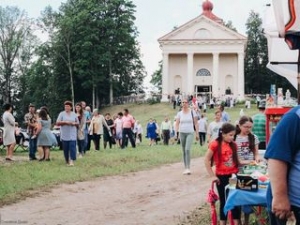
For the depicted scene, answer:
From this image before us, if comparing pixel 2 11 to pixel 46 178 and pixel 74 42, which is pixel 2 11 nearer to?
pixel 74 42

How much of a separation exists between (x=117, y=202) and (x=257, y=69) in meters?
68.2

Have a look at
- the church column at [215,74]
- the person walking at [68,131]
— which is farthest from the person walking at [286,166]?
the church column at [215,74]

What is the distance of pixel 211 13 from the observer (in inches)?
2751

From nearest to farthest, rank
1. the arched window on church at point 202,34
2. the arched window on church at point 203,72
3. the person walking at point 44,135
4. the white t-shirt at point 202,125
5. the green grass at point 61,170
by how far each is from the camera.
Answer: the green grass at point 61,170 → the person walking at point 44,135 → the white t-shirt at point 202,125 → the arched window on church at point 202,34 → the arched window on church at point 203,72

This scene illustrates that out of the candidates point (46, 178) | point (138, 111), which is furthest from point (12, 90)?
point (46, 178)

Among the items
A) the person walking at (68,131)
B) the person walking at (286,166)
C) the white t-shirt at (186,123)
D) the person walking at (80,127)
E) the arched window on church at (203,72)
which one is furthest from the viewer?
the arched window on church at (203,72)

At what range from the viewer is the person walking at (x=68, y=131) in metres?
13.7

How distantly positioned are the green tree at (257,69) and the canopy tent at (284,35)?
216ft

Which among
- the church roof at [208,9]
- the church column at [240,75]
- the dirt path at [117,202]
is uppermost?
the church roof at [208,9]

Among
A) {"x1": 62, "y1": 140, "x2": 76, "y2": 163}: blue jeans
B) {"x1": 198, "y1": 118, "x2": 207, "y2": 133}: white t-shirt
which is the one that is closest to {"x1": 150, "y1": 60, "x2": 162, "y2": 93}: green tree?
{"x1": 198, "y1": 118, "x2": 207, "y2": 133}: white t-shirt

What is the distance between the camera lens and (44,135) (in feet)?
49.2

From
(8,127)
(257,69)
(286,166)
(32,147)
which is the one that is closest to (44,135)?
(32,147)

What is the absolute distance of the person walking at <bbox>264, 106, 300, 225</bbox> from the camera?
137 inches

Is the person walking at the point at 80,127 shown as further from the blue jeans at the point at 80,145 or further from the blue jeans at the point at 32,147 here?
the blue jeans at the point at 32,147
